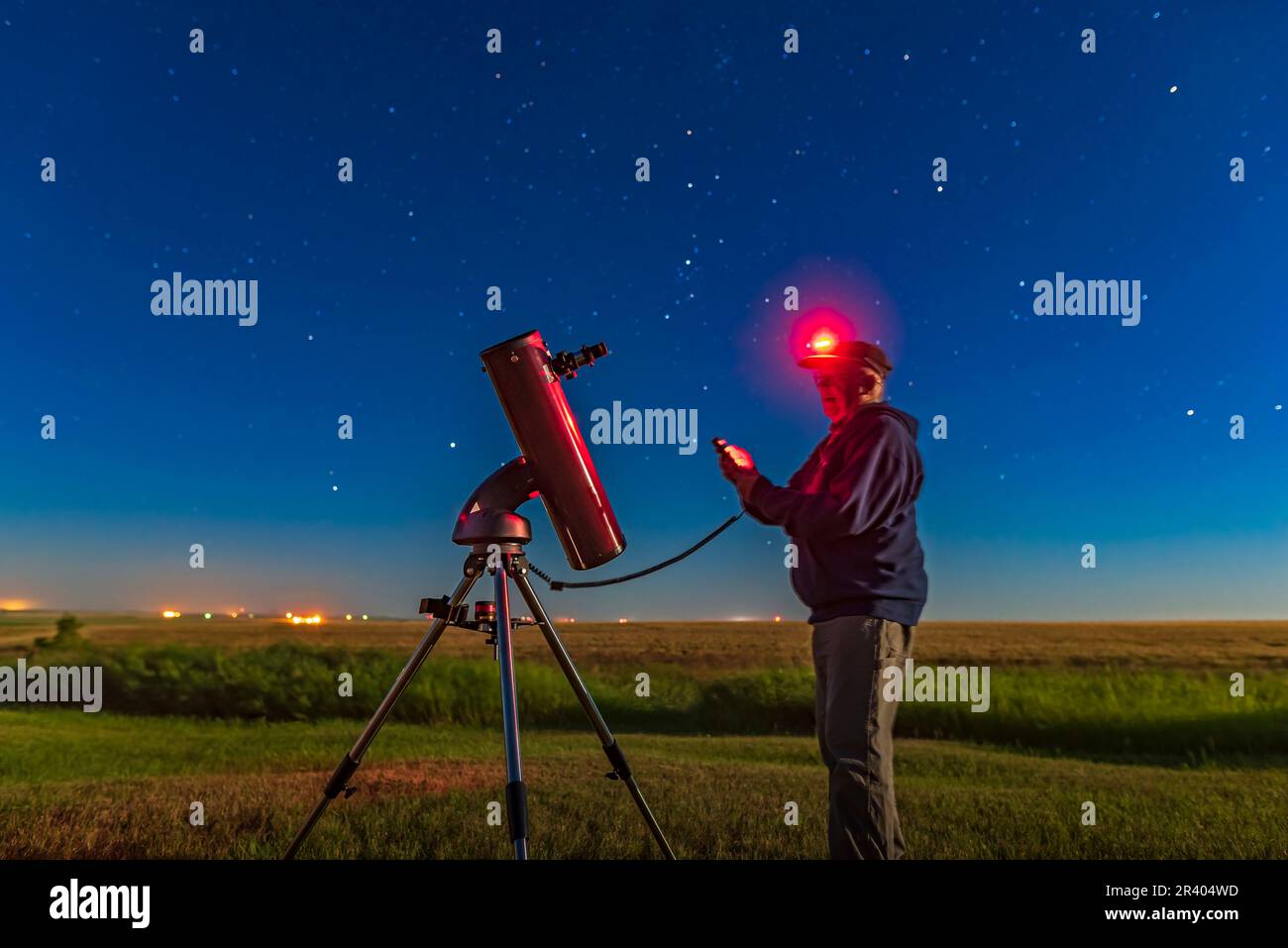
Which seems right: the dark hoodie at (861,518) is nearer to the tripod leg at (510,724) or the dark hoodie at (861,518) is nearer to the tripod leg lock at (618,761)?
the tripod leg lock at (618,761)

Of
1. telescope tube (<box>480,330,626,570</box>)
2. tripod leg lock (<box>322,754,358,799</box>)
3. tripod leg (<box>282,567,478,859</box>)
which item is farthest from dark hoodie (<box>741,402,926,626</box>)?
tripod leg lock (<box>322,754,358,799</box>)

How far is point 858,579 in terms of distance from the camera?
11.9 ft

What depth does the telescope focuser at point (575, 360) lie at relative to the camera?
144 inches

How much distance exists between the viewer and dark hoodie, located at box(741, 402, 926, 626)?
11.8 ft

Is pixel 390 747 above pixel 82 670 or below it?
below

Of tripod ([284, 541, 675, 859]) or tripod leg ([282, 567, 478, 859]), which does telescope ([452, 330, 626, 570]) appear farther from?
tripod leg ([282, 567, 478, 859])

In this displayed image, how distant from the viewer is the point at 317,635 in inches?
441

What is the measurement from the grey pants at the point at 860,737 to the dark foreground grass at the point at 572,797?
1.52 m

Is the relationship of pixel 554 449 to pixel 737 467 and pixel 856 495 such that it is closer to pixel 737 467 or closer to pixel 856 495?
pixel 737 467

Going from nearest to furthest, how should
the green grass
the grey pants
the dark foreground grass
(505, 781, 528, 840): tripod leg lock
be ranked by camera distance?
1. (505, 781, 528, 840): tripod leg lock
2. the grey pants
3. the dark foreground grass
4. the green grass

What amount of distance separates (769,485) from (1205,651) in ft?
34.2

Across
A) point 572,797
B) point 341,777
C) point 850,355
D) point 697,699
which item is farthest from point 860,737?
point 697,699

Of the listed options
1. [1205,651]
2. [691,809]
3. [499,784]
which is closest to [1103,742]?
[1205,651]

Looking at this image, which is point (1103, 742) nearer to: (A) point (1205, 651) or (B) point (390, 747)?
(A) point (1205, 651)
